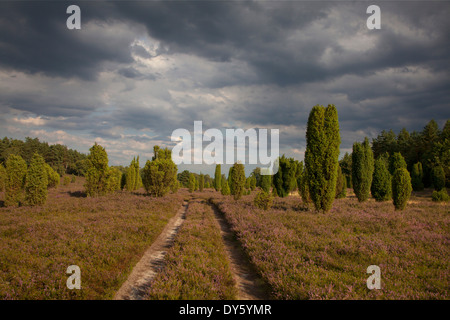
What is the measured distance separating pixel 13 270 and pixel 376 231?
15621 mm

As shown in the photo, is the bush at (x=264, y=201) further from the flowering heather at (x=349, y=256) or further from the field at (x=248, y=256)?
the field at (x=248, y=256)

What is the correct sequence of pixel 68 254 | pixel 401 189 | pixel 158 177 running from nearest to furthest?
pixel 68 254
pixel 401 189
pixel 158 177

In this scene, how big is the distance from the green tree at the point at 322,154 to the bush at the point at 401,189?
20.1 ft

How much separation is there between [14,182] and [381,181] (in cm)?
3869

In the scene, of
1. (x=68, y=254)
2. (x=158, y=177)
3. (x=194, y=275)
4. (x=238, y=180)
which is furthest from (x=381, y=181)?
(x=68, y=254)

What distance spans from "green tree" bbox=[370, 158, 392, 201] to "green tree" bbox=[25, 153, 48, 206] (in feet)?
116

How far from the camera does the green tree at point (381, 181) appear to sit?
24453mm

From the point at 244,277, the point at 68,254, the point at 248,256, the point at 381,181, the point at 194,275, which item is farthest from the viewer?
the point at 381,181

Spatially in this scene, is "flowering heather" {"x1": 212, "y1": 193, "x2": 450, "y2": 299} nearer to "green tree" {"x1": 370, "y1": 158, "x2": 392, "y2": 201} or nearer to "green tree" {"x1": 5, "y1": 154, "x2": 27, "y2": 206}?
"green tree" {"x1": 370, "y1": 158, "x2": 392, "y2": 201}

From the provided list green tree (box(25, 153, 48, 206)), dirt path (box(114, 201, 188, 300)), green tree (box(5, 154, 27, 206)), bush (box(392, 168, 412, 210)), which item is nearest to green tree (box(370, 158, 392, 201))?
bush (box(392, 168, 412, 210))

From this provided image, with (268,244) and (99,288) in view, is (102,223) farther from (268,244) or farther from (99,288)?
(268,244)

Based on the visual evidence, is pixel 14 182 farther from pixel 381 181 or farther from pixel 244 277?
pixel 381 181

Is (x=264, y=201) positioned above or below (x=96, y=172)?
below

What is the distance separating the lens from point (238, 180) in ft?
87.8
